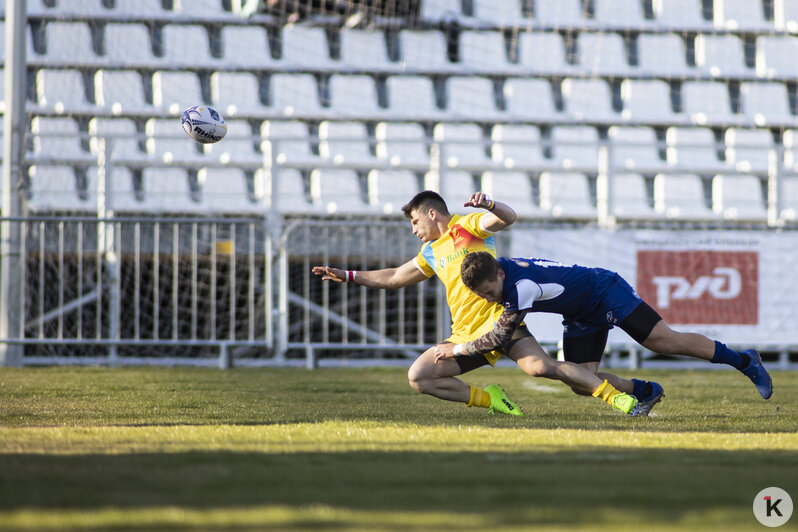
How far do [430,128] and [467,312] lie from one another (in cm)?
1018

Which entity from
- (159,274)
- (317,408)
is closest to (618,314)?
(317,408)

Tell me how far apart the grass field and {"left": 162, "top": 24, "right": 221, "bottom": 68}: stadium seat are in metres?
9.32

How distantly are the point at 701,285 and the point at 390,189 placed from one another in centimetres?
528

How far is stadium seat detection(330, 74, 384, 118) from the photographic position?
16125mm

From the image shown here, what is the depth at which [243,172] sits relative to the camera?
50.0ft

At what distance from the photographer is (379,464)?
395 centimetres

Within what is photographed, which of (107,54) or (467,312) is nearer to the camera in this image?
(467,312)

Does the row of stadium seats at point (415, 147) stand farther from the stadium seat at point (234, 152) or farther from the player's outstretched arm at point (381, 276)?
the player's outstretched arm at point (381, 276)

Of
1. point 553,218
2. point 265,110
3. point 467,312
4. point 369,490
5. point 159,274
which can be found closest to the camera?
point 369,490

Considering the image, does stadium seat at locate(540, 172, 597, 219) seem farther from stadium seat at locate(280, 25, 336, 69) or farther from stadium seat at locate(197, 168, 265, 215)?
stadium seat at locate(197, 168, 265, 215)

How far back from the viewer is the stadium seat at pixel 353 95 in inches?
635

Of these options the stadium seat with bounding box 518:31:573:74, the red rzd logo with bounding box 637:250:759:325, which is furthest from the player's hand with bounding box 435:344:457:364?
the stadium seat with bounding box 518:31:573:74

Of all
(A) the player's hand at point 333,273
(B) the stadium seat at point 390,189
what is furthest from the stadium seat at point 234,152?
(A) the player's hand at point 333,273

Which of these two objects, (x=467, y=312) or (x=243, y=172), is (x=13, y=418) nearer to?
(x=467, y=312)
